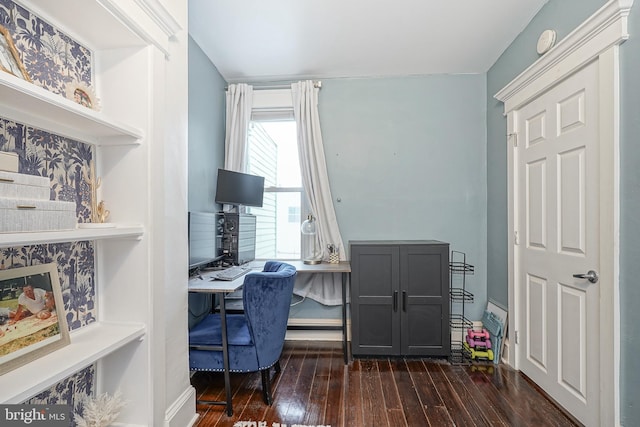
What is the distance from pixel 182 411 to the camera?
1690 mm

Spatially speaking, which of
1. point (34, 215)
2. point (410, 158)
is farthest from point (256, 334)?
point (410, 158)

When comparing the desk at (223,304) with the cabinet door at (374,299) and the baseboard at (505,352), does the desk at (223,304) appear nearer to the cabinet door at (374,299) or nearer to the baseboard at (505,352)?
the cabinet door at (374,299)

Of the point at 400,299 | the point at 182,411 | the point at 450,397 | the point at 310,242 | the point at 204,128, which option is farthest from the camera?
the point at 310,242

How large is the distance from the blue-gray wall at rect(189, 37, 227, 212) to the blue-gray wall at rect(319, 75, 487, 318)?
1.11m

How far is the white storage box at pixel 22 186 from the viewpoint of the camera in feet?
2.86

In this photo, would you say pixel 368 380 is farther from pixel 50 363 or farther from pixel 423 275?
pixel 50 363

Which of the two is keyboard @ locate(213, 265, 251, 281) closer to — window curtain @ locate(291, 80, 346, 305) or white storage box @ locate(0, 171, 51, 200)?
window curtain @ locate(291, 80, 346, 305)

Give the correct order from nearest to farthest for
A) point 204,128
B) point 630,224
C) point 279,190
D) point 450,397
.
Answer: point 630,224 → point 450,397 → point 204,128 → point 279,190

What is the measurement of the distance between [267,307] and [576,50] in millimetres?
2505

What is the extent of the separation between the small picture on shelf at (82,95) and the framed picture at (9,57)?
7.9 inches

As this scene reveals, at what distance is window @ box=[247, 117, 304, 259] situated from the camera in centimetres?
331

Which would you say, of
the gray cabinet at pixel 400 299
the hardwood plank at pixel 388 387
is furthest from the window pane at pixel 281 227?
the hardwood plank at pixel 388 387

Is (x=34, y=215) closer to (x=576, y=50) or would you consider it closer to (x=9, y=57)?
(x=9, y=57)

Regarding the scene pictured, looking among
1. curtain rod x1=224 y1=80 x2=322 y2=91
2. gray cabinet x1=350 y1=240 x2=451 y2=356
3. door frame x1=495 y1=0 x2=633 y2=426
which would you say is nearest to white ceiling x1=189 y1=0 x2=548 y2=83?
curtain rod x1=224 y1=80 x2=322 y2=91
